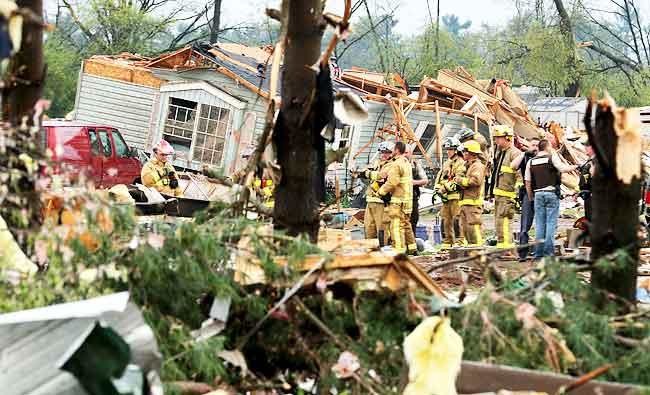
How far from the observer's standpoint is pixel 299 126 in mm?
6047

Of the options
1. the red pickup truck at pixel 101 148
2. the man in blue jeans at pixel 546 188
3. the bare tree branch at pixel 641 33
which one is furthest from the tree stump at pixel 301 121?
the bare tree branch at pixel 641 33

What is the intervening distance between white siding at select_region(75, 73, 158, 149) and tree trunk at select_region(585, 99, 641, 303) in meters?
23.1

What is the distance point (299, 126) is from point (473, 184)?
898cm

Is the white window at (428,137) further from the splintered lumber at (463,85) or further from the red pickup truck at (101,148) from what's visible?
the red pickup truck at (101,148)

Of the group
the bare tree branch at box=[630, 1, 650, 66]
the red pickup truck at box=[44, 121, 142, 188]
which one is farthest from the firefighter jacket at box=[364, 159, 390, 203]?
the bare tree branch at box=[630, 1, 650, 66]

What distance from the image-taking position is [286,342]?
15.9 ft

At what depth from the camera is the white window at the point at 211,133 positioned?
26.2 meters

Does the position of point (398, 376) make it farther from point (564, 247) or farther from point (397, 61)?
point (397, 61)

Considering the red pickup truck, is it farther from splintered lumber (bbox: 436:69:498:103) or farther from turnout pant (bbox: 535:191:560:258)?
splintered lumber (bbox: 436:69:498:103)

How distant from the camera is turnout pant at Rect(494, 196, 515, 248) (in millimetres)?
14555

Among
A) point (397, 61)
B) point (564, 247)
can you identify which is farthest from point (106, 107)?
point (397, 61)

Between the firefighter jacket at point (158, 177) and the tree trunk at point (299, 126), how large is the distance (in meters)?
8.76

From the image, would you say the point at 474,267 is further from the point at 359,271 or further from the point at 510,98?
the point at 510,98

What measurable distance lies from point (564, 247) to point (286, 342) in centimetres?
940
